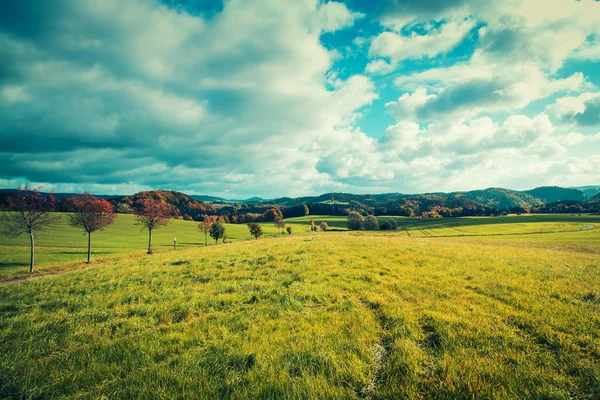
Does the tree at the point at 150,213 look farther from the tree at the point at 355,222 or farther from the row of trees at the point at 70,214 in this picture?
the tree at the point at 355,222

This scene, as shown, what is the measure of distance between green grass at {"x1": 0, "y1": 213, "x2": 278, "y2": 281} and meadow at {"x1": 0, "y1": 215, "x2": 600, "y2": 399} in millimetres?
28511

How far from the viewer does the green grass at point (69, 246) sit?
29.7 metres

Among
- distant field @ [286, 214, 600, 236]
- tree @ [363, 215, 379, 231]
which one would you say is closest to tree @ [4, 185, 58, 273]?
distant field @ [286, 214, 600, 236]

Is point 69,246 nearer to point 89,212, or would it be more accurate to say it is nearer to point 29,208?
point 89,212

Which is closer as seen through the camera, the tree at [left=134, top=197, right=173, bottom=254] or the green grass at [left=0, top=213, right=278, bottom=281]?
the green grass at [left=0, top=213, right=278, bottom=281]

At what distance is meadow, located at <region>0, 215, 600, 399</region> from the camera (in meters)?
4.09

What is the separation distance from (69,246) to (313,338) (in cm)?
6313

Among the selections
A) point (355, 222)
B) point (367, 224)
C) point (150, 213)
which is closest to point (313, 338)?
point (150, 213)

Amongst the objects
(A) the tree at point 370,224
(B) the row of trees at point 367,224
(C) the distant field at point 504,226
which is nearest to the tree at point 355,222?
(B) the row of trees at point 367,224

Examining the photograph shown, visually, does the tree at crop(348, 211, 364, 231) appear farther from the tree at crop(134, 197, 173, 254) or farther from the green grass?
the tree at crop(134, 197, 173, 254)

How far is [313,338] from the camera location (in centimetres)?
555

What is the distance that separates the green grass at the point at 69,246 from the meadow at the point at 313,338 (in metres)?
28.5

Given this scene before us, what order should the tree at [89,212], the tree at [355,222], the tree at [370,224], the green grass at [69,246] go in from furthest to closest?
1. the tree at [355,222]
2. the tree at [370,224]
3. the tree at [89,212]
4. the green grass at [69,246]

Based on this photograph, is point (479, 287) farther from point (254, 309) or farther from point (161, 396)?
point (161, 396)
